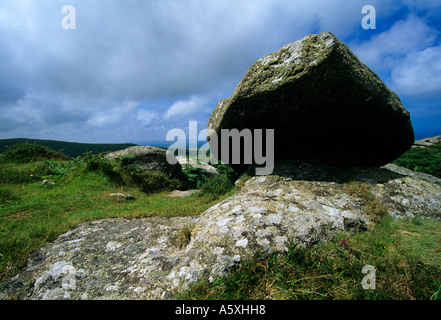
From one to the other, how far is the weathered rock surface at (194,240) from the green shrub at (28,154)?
1284cm

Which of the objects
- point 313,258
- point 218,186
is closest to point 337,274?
point 313,258

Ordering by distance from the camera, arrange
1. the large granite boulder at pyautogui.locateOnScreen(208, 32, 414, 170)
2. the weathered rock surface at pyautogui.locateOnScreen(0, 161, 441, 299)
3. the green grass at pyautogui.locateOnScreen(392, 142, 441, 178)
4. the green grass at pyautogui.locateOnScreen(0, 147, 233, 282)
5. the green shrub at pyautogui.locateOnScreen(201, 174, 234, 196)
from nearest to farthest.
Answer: the weathered rock surface at pyautogui.locateOnScreen(0, 161, 441, 299) → the green grass at pyautogui.locateOnScreen(0, 147, 233, 282) → the large granite boulder at pyautogui.locateOnScreen(208, 32, 414, 170) → the green shrub at pyautogui.locateOnScreen(201, 174, 234, 196) → the green grass at pyautogui.locateOnScreen(392, 142, 441, 178)

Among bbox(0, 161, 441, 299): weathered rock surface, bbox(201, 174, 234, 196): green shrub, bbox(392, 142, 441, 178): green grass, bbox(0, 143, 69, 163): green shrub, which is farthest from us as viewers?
bbox(0, 143, 69, 163): green shrub

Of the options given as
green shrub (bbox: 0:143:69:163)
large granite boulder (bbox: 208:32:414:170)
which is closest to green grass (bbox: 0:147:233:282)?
large granite boulder (bbox: 208:32:414:170)

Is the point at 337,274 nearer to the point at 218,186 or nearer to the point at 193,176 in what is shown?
the point at 218,186

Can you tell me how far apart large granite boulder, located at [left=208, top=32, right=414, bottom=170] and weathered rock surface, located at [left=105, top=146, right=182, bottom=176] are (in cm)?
488

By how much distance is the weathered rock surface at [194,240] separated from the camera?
109 inches

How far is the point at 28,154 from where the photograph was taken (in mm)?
13711

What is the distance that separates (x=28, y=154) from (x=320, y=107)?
17.9 meters

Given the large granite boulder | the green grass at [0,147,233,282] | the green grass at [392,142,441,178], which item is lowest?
the green grass at [0,147,233,282]

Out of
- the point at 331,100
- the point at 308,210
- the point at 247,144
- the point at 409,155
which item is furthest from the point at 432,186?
the point at 409,155

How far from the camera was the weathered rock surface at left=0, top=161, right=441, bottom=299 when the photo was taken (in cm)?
278

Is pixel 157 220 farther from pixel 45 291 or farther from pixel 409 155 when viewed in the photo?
pixel 409 155

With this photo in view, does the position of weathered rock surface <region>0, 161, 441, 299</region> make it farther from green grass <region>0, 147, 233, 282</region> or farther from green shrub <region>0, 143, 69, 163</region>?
green shrub <region>0, 143, 69, 163</region>
